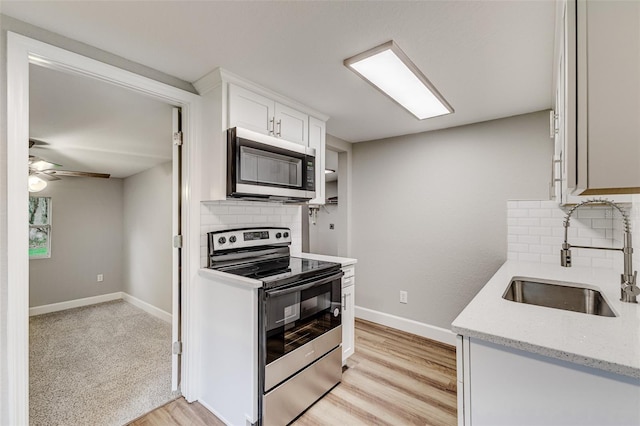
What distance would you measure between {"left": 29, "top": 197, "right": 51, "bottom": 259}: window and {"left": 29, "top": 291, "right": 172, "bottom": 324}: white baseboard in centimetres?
75

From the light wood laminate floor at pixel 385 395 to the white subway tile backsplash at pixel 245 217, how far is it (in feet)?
3.30

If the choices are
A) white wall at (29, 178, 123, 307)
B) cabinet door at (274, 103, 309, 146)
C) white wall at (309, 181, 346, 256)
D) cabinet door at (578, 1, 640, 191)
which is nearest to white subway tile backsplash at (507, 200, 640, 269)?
cabinet door at (578, 1, 640, 191)

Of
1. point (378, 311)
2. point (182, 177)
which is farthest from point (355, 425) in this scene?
point (182, 177)

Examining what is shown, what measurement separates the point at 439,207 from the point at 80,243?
5383 millimetres

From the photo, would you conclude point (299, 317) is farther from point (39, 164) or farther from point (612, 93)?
point (39, 164)

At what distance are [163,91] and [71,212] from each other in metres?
4.02

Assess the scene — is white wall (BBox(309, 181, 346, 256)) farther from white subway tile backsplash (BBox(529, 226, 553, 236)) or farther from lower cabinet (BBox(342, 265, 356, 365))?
white subway tile backsplash (BBox(529, 226, 553, 236))

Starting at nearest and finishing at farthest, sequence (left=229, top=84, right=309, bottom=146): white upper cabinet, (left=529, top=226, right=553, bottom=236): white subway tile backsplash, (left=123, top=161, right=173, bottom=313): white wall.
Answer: (left=229, top=84, right=309, bottom=146): white upper cabinet < (left=529, top=226, right=553, bottom=236): white subway tile backsplash < (left=123, top=161, right=173, bottom=313): white wall

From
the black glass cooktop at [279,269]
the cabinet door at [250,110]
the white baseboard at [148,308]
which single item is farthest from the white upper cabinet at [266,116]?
the white baseboard at [148,308]

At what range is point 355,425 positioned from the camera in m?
1.79

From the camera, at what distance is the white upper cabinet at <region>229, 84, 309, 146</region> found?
1906 mm

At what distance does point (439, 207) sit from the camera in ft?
9.86

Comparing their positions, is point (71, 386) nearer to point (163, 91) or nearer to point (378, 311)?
point (163, 91)

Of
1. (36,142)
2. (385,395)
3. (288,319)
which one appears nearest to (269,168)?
(288,319)
